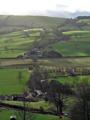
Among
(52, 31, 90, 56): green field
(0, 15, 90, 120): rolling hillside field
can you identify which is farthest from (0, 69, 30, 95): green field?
(52, 31, 90, 56): green field

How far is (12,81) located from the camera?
88.1 meters

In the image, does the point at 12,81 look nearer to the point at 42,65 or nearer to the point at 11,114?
the point at 42,65

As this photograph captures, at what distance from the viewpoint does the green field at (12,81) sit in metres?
76.9

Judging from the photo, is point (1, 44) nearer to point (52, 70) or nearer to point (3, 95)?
point (52, 70)

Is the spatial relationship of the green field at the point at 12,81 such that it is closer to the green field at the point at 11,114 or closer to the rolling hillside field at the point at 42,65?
the rolling hillside field at the point at 42,65

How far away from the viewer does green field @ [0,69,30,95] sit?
76875mm

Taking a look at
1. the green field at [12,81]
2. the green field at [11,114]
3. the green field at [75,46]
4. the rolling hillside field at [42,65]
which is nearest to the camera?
the green field at [11,114]

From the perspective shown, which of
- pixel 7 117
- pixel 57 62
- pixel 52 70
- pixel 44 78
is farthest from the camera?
pixel 57 62

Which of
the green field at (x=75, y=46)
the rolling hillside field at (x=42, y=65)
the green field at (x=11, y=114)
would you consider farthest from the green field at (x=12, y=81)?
the green field at (x=75, y=46)

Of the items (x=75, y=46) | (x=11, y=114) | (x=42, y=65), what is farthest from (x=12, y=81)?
(x=75, y=46)

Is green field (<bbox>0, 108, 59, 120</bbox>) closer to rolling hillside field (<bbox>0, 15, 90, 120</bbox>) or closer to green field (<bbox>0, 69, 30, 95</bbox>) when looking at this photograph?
rolling hillside field (<bbox>0, 15, 90, 120</bbox>)

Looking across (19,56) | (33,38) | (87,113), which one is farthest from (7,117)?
(33,38)

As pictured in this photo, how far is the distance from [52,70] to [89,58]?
40218mm

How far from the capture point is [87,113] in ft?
154
